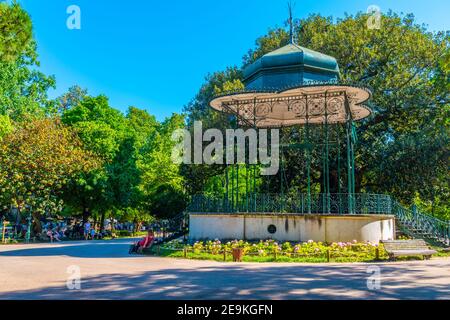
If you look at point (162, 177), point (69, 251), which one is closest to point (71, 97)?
point (162, 177)

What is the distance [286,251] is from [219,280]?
6.01 m

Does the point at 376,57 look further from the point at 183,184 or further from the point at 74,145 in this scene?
the point at 74,145

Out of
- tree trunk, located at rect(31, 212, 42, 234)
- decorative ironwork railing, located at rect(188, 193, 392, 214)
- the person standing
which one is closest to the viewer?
decorative ironwork railing, located at rect(188, 193, 392, 214)

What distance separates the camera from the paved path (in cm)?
846

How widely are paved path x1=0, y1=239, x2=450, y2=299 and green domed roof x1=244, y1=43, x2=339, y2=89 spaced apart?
9.80 m

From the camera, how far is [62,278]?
10.7 m

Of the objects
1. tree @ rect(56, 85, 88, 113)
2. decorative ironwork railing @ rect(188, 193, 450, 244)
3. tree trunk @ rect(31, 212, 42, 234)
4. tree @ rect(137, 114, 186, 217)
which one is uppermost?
tree @ rect(56, 85, 88, 113)

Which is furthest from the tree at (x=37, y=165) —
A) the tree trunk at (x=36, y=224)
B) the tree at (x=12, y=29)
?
the tree at (x=12, y=29)

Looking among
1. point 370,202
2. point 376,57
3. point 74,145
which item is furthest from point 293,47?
point 74,145

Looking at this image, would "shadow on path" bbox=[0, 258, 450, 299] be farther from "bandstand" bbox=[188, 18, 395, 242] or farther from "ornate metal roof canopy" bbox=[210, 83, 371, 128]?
"ornate metal roof canopy" bbox=[210, 83, 371, 128]

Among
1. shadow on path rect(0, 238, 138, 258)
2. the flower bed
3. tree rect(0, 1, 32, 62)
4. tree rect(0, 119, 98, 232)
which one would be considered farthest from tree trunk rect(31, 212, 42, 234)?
tree rect(0, 1, 32, 62)

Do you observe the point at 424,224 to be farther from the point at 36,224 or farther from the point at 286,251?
the point at 36,224

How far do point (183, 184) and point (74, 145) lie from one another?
959 centimetres
